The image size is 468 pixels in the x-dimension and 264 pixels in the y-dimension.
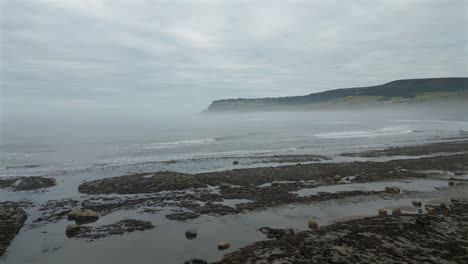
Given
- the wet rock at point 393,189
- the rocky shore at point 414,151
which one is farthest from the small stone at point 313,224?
the rocky shore at point 414,151

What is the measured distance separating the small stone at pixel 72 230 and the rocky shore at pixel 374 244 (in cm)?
865

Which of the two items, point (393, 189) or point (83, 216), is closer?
point (83, 216)

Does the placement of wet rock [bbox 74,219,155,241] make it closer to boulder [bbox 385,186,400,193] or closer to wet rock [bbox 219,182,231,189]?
wet rock [bbox 219,182,231,189]

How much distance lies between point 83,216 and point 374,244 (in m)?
15.7

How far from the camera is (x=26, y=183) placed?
2641 cm

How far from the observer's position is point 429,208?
17125 millimetres

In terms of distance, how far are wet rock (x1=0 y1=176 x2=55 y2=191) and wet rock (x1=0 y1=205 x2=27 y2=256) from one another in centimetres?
565

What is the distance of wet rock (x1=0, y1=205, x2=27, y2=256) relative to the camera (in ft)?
49.0

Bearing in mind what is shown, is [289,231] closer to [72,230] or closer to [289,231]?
[289,231]

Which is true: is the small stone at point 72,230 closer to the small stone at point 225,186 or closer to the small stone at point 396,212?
the small stone at point 225,186

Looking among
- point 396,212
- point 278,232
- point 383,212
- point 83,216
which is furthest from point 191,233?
point 396,212

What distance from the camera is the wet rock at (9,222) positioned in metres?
14.9

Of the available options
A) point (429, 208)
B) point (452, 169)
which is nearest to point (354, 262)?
point (429, 208)

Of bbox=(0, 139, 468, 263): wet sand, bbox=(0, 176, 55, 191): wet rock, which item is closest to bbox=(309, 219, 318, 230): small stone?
bbox=(0, 139, 468, 263): wet sand
